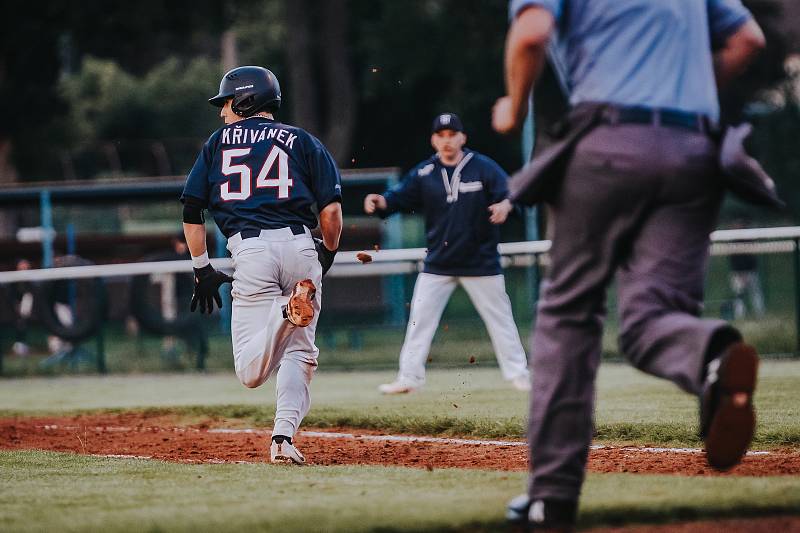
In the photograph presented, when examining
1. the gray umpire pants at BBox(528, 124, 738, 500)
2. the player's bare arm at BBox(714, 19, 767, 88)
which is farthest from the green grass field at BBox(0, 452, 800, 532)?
the player's bare arm at BBox(714, 19, 767, 88)

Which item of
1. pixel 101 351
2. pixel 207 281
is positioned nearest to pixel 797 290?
pixel 101 351

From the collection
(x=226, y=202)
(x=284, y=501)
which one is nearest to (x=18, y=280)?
(x=226, y=202)

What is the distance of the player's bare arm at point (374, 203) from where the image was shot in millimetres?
10555

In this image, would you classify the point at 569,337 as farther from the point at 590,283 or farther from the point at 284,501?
the point at 284,501

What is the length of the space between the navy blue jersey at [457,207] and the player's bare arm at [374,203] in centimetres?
7

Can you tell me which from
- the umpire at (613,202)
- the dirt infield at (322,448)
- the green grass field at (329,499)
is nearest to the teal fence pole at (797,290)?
the dirt infield at (322,448)

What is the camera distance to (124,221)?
36.8 meters

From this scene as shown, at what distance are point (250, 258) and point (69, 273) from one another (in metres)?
9.18

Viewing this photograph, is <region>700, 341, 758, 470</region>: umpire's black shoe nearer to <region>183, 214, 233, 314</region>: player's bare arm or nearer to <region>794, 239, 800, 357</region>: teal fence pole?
<region>183, 214, 233, 314</region>: player's bare arm

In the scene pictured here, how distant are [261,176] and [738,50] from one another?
2.99 meters

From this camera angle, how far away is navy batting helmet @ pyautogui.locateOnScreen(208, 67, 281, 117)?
7121 millimetres

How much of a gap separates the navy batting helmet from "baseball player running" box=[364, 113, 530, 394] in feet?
11.6

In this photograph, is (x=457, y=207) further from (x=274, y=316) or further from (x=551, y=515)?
(x=551, y=515)

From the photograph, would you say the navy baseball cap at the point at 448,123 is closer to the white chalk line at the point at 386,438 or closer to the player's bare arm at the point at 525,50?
the white chalk line at the point at 386,438
